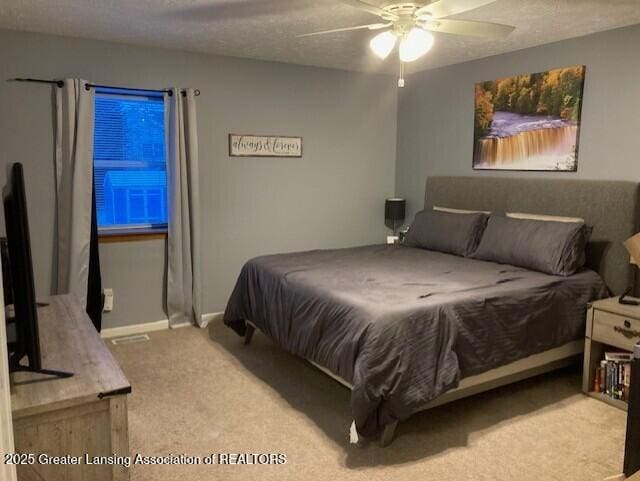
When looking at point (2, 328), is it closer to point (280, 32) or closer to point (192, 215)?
point (280, 32)

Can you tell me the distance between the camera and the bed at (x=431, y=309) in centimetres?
243

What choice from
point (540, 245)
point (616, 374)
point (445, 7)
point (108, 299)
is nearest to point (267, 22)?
point (445, 7)

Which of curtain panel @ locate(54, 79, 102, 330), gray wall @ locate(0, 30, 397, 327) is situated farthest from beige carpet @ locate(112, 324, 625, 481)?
gray wall @ locate(0, 30, 397, 327)

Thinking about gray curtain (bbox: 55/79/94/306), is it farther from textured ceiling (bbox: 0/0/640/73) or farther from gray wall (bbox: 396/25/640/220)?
gray wall (bbox: 396/25/640/220)

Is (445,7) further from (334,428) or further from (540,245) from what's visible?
(334,428)

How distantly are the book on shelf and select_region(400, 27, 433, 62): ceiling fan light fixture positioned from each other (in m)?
2.03

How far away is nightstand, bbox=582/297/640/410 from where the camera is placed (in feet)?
9.36

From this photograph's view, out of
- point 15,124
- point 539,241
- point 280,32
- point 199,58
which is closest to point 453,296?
point 539,241

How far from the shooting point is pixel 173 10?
9.89 feet

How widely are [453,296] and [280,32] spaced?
2.10 m

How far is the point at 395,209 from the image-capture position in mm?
5078

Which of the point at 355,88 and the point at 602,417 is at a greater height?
the point at 355,88

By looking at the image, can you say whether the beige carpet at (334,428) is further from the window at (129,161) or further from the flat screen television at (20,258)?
the window at (129,161)

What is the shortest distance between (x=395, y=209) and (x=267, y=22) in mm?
2364
